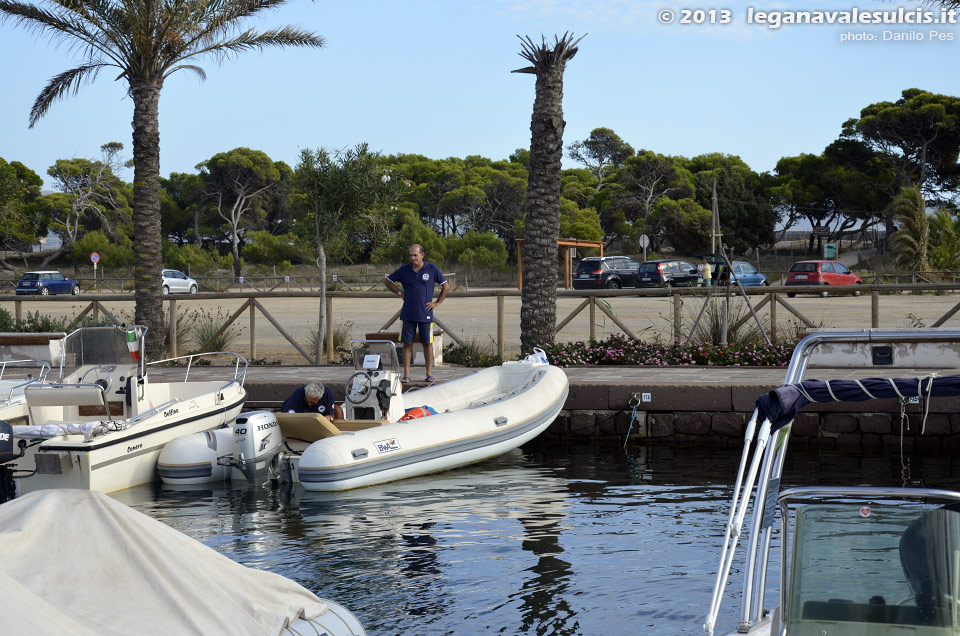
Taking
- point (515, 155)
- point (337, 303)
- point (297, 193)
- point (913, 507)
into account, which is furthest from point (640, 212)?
point (913, 507)

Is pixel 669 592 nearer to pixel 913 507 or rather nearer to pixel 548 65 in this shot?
pixel 913 507

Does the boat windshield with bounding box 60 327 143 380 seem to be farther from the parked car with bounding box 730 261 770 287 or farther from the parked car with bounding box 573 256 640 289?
the parked car with bounding box 730 261 770 287

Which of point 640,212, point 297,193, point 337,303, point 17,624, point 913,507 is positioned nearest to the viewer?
point 17,624

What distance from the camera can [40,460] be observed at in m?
8.57

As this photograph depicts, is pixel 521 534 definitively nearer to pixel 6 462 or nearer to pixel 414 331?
pixel 6 462

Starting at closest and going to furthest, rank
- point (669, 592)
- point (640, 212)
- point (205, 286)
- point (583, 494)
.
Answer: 1. point (669, 592)
2. point (583, 494)
3. point (205, 286)
4. point (640, 212)

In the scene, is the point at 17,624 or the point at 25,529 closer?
the point at 17,624

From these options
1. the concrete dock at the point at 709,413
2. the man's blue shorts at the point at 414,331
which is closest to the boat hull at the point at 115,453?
the concrete dock at the point at 709,413

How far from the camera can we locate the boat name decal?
9.20 metres

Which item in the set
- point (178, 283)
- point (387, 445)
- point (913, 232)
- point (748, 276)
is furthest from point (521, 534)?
point (178, 283)

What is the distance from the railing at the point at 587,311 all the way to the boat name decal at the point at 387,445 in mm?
4769

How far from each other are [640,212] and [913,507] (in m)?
63.7

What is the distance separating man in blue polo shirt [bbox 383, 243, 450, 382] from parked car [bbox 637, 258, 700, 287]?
2337 cm

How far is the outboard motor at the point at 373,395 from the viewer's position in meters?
10.2
